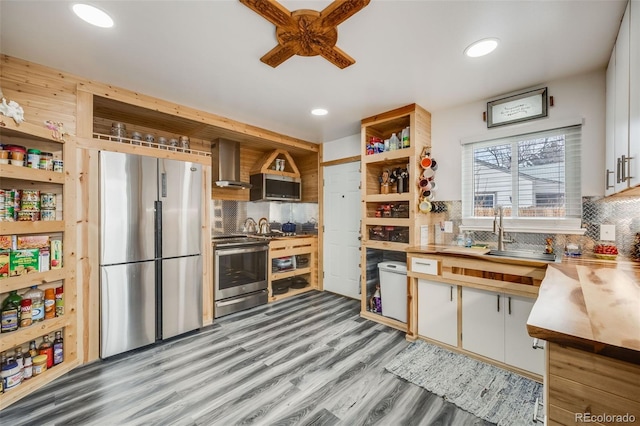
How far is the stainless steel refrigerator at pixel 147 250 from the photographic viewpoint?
2279 mm

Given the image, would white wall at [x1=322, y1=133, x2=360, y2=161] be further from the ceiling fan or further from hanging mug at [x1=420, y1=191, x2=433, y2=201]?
the ceiling fan

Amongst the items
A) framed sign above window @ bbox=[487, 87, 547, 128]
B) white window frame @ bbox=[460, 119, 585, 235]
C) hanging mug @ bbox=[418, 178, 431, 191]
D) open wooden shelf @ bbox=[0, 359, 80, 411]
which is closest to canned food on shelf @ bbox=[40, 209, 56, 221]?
open wooden shelf @ bbox=[0, 359, 80, 411]

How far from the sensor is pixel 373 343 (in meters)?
2.54

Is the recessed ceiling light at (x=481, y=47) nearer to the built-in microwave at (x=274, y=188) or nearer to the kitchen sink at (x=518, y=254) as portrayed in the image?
the kitchen sink at (x=518, y=254)

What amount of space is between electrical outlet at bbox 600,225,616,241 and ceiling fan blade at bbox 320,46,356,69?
93.1 inches

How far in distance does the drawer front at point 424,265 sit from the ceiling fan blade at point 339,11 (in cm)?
206

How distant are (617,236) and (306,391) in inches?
105

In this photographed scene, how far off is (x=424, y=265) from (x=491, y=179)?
1.17 m

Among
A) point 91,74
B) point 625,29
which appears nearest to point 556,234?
point 625,29

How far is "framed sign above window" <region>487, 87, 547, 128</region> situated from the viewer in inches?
92.1

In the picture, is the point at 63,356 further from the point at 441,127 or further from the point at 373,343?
the point at 441,127

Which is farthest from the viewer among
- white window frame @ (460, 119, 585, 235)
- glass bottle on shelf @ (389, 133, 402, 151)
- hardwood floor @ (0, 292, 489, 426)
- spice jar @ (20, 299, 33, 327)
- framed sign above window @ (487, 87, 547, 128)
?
glass bottle on shelf @ (389, 133, 402, 151)

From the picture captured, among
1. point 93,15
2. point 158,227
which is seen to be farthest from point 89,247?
point 93,15

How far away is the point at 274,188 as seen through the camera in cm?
406
